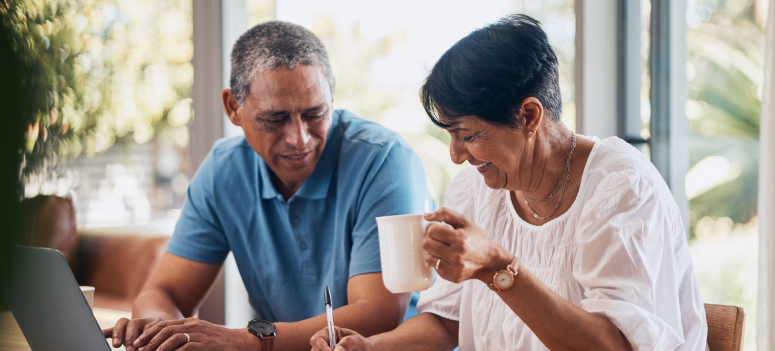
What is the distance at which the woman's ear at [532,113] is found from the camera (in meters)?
1.07

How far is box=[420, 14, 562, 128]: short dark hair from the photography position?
1042 mm

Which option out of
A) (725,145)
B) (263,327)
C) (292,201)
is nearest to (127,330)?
(263,327)

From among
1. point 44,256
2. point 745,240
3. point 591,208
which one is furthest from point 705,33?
point 44,256

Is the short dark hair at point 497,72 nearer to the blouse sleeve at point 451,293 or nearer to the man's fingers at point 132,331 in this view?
the blouse sleeve at point 451,293

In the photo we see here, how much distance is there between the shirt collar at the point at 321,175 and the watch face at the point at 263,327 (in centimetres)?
43

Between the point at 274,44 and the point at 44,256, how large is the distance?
83 centimetres

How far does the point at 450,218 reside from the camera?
937mm

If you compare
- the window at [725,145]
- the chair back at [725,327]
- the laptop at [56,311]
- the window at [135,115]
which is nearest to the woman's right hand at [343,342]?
the laptop at [56,311]

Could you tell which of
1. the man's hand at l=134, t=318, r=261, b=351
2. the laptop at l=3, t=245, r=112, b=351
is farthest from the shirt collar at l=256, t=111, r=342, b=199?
the laptop at l=3, t=245, r=112, b=351

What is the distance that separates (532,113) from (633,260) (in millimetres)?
320

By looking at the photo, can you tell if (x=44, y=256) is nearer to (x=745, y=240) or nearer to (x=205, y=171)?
(x=205, y=171)

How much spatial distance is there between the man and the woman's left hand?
0.45 metres

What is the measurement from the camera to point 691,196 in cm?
209

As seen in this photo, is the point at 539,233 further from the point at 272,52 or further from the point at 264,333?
the point at 272,52
